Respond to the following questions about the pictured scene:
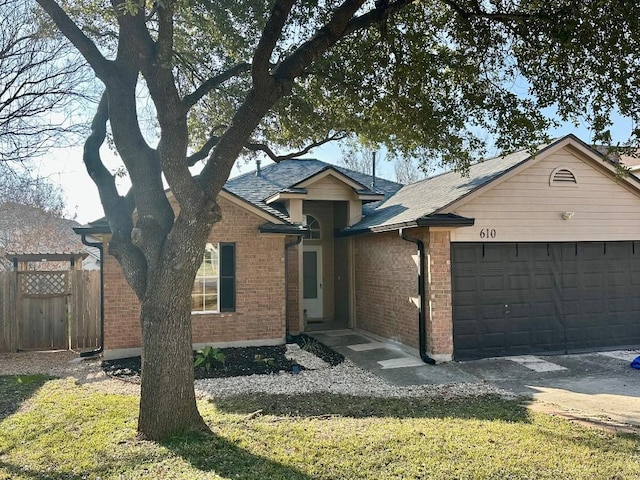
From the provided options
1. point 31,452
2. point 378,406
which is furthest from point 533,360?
point 31,452

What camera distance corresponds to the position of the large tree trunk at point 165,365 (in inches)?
204

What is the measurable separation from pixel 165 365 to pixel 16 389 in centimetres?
450

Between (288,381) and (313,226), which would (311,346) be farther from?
(313,226)

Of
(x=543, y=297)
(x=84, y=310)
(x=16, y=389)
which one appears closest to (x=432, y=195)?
(x=543, y=297)

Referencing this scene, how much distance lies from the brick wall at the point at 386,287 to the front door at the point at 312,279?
5.28ft

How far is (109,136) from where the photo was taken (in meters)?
9.25

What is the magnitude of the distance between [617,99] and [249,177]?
1185cm

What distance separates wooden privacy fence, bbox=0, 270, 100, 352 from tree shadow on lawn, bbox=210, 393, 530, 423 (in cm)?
607

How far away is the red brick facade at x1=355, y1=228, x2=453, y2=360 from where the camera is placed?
9570 millimetres

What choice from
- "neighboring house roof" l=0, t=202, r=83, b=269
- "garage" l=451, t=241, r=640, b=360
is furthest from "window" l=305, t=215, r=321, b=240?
"neighboring house roof" l=0, t=202, r=83, b=269

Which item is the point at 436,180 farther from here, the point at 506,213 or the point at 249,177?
the point at 249,177

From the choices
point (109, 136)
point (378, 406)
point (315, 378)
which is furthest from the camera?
point (109, 136)

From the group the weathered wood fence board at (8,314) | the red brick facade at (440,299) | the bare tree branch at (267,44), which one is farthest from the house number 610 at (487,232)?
the weathered wood fence board at (8,314)

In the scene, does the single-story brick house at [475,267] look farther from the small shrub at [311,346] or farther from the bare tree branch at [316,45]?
the bare tree branch at [316,45]
